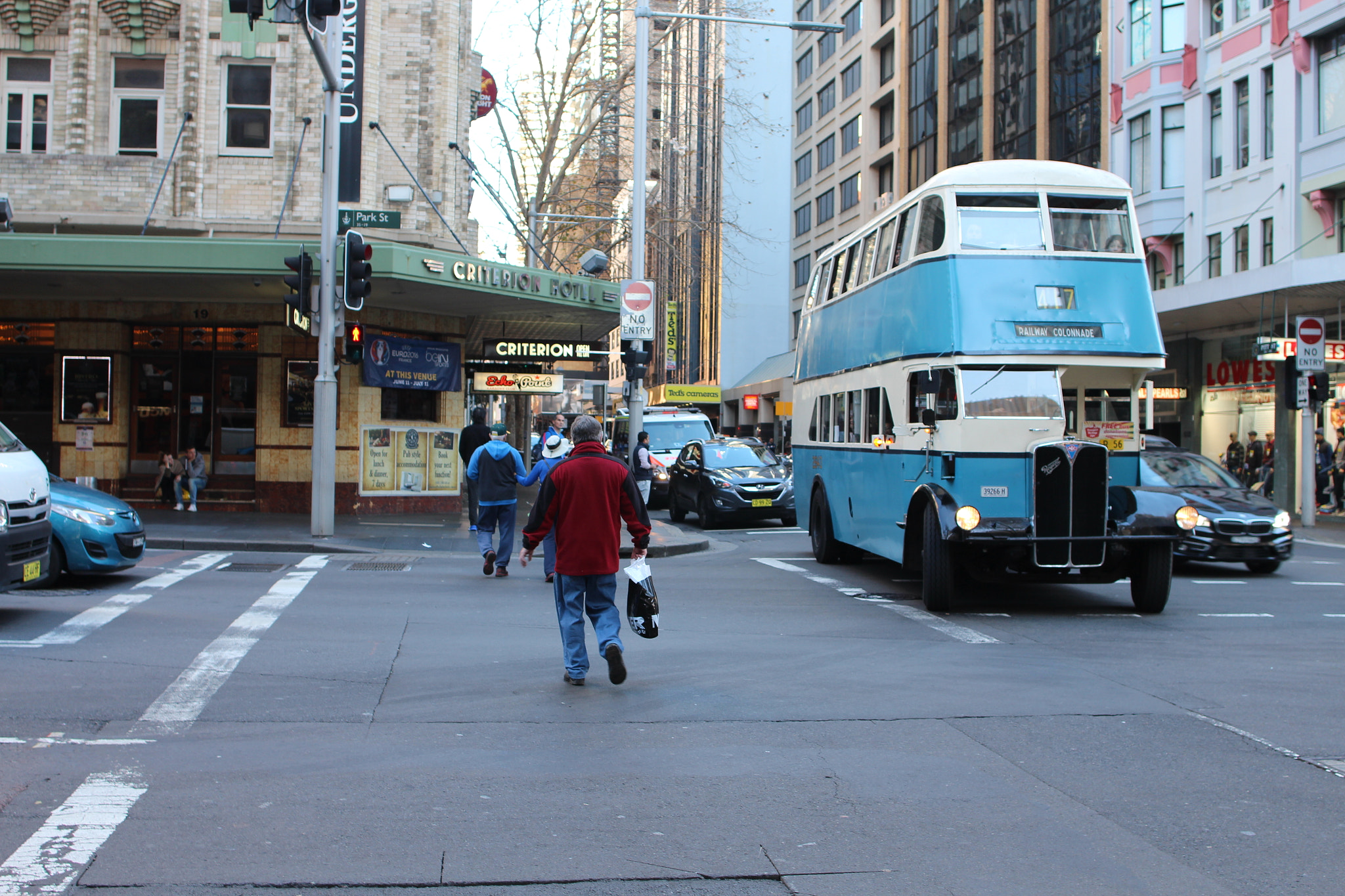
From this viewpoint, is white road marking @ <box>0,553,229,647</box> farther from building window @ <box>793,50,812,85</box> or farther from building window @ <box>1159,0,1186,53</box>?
building window @ <box>793,50,812,85</box>

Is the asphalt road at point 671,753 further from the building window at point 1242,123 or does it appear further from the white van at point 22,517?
the building window at point 1242,123

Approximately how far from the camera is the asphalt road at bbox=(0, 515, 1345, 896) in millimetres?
4566

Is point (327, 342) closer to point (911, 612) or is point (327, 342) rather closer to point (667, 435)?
point (911, 612)

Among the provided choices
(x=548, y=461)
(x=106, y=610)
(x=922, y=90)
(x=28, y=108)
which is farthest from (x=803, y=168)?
(x=106, y=610)

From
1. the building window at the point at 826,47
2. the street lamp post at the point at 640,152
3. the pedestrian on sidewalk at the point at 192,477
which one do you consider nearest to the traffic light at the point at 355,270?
the street lamp post at the point at 640,152

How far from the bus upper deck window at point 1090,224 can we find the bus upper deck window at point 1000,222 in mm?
177

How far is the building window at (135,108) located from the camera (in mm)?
22125

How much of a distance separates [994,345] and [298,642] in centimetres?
661

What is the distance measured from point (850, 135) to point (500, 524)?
172 ft

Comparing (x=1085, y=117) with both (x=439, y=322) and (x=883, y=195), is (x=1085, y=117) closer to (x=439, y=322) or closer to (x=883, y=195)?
(x=883, y=195)

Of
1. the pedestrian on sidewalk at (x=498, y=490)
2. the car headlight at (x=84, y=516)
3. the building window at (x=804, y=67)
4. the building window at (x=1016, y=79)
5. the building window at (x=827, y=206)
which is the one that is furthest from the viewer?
the building window at (x=804, y=67)

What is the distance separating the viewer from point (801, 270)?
238 feet

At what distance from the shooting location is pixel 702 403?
264 feet

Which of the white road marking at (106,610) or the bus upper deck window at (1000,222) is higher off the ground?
the bus upper deck window at (1000,222)
